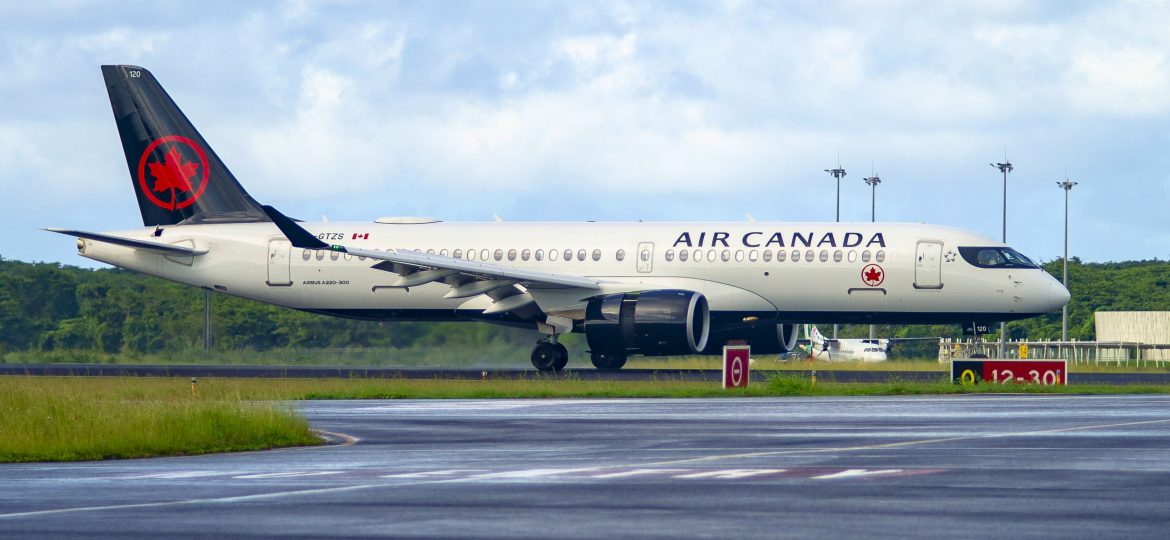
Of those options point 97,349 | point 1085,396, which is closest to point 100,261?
point 97,349

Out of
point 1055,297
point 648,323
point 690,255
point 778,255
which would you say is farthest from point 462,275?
point 1055,297

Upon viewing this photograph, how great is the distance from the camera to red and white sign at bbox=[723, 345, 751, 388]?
3500 cm

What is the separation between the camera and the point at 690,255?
43750 mm

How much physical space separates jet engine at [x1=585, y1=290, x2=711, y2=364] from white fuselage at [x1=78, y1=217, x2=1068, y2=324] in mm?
1865

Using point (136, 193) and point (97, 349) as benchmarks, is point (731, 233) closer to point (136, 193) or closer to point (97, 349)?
point (136, 193)

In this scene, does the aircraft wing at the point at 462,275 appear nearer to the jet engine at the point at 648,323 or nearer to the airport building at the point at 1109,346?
the jet engine at the point at 648,323

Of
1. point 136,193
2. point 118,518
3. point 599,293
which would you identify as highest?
Answer: point 136,193

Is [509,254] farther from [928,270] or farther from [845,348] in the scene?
[845,348]

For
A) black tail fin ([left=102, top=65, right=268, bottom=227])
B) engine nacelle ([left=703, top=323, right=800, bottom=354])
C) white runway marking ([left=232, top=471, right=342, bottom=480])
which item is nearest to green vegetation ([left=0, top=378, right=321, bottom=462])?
white runway marking ([left=232, top=471, right=342, bottom=480])

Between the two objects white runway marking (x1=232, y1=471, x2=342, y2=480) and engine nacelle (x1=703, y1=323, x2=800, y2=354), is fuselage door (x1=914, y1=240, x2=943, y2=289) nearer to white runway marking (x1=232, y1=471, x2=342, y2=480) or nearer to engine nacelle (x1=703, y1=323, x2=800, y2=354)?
engine nacelle (x1=703, y1=323, x2=800, y2=354)

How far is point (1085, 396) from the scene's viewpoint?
1305 inches

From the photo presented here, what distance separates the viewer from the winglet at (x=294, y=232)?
132 feet

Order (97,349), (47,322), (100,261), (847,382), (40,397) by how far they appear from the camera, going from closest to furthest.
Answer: (40,397) < (847,382) < (100,261) < (97,349) < (47,322)

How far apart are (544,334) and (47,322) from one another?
2918cm
